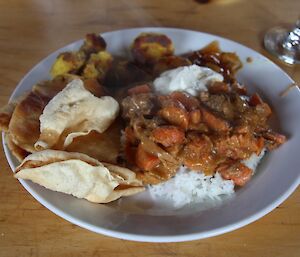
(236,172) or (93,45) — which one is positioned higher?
(93,45)

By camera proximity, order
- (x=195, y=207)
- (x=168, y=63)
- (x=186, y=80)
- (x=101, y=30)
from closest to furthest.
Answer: (x=195, y=207), (x=186, y=80), (x=168, y=63), (x=101, y=30)

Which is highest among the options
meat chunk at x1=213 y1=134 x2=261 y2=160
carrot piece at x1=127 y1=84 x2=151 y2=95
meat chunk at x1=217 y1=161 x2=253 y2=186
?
carrot piece at x1=127 y1=84 x2=151 y2=95

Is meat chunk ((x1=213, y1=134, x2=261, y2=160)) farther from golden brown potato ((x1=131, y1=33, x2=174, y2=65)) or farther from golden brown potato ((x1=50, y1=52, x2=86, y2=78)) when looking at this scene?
golden brown potato ((x1=50, y1=52, x2=86, y2=78))

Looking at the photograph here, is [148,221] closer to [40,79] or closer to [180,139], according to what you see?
[180,139]

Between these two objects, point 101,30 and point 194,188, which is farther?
point 101,30

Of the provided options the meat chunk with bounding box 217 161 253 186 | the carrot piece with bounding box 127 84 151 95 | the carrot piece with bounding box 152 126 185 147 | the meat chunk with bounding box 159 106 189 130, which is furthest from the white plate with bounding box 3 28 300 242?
the carrot piece with bounding box 127 84 151 95

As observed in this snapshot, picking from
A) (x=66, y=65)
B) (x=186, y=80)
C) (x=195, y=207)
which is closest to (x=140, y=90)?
(x=186, y=80)

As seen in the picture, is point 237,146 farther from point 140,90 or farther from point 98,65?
point 98,65
